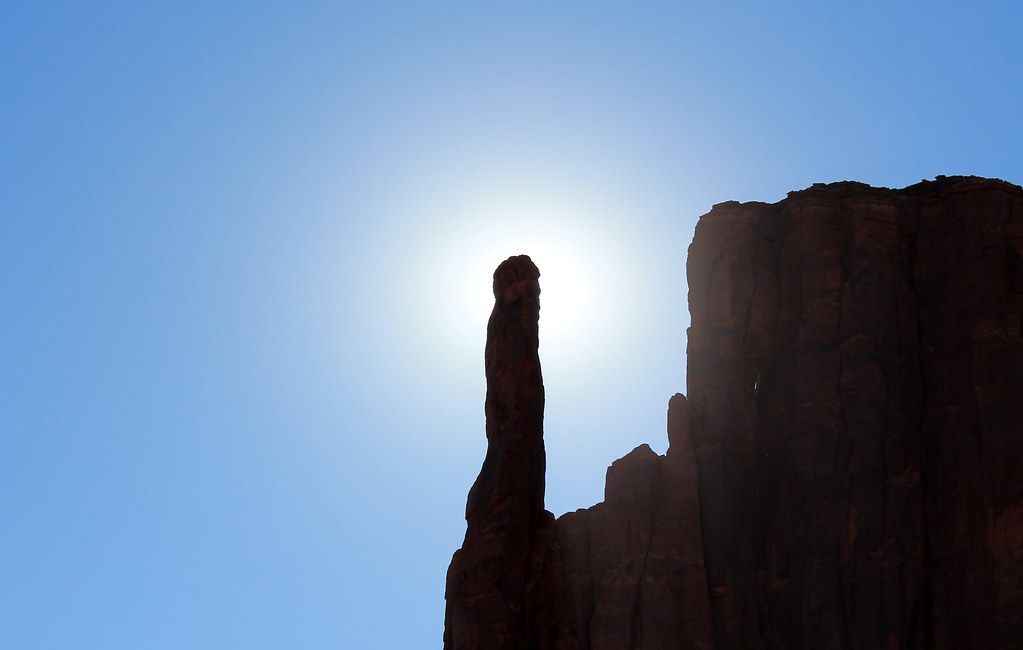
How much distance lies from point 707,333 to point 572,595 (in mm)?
11175

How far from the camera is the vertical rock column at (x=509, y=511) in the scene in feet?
230

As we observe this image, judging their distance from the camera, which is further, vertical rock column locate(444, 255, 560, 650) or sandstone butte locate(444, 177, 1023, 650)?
vertical rock column locate(444, 255, 560, 650)

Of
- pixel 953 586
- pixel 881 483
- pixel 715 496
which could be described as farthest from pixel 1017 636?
pixel 715 496

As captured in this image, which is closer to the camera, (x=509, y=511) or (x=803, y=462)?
(x=803, y=462)

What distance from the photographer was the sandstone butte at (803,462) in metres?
68.0

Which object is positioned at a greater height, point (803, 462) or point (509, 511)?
point (803, 462)

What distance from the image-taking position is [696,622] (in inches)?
2685

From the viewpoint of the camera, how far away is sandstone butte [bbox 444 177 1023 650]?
6800cm

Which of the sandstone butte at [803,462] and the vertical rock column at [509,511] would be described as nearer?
the sandstone butte at [803,462]

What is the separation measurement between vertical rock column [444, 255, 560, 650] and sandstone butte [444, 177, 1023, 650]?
8 cm

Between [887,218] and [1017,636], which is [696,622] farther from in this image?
[887,218]

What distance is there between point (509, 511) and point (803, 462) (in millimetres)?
10622

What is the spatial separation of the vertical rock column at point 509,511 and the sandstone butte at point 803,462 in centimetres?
8

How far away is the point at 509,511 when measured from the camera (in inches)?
2840
